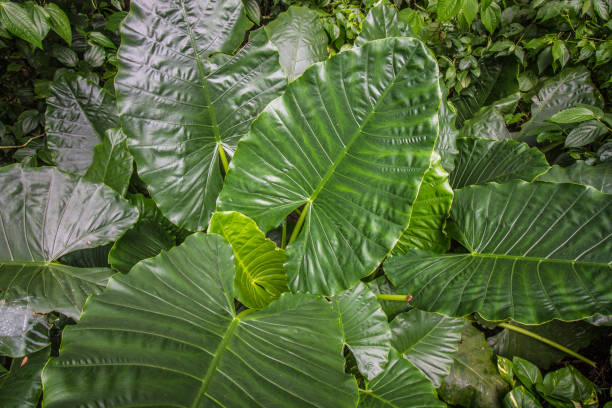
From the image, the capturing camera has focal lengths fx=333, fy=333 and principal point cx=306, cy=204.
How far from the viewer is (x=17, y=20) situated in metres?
1.20

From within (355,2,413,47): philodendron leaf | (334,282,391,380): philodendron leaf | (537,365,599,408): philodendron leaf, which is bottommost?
(537,365,599,408): philodendron leaf

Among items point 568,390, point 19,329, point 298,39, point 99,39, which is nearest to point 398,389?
point 568,390

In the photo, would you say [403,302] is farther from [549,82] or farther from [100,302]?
[549,82]

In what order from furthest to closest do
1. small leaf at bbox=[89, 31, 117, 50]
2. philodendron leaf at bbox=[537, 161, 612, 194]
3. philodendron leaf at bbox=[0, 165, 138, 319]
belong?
small leaf at bbox=[89, 31, 117, 50] → philodendron leaf at bbox=[537, 161, 612, 194] → philodendron leaf at bbox=[0, 165, 138, 319]

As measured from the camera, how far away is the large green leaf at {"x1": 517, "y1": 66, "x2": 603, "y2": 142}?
1.62 m

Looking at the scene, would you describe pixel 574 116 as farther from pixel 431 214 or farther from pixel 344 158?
pixel 344 158

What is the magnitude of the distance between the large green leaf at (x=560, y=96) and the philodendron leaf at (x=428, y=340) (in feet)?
3.38

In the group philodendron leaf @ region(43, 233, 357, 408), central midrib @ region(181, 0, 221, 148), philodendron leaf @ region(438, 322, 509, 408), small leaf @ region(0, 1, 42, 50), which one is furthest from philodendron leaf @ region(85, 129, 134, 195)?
philodendron leaf @ region(438, 322, 509, 408)

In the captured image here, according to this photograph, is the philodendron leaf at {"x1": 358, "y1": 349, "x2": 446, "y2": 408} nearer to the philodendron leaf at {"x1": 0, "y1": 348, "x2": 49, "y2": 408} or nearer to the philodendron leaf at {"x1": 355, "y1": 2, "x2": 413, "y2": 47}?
the philodendron leaf at {"x1": 0, "y1": 348, "x2": 49, "y2": 408}

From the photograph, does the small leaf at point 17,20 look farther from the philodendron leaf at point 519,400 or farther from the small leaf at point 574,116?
the philodendron leaf at point 519,400

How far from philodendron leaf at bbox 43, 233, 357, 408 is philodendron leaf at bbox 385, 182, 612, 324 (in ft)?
1.11

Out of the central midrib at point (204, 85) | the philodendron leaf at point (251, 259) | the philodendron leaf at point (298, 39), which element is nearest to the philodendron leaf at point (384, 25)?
the philodendron leaf at point (298, 39)

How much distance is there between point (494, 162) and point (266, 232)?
921 millimetres

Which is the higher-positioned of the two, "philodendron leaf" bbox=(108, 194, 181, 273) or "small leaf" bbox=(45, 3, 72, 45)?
"small leaf" bbox=(45, 3, 72, 45)
